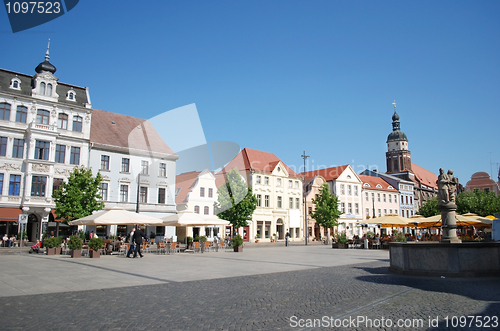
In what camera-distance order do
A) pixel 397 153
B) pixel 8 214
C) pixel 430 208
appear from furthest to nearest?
pixel 397 153 → pixel 430 208 → pixel 8 214

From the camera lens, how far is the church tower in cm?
10219

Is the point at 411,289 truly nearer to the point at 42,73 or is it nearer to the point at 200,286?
the point at 200,286

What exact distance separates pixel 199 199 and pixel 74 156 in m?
17.3

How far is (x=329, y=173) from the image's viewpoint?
71.7 meters

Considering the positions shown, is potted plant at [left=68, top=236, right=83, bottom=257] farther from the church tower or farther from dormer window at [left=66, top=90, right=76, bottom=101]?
the church tower

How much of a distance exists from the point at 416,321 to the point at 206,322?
3.71m

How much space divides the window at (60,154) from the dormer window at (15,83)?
676cm

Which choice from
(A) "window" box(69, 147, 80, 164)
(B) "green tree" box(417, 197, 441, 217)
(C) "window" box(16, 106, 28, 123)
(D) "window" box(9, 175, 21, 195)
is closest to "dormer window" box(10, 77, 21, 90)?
(C) "window" box(16, 106, 28, 123)

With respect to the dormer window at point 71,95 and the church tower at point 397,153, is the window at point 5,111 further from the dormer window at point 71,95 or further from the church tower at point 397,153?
the church tower at point 397,153

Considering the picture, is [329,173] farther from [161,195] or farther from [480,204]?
[161,195]

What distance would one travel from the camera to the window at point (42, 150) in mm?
36812

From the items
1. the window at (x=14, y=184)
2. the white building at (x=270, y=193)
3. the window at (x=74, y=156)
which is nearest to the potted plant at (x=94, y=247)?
the window at (x=14, y=184)

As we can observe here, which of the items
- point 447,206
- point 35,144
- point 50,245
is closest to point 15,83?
point 35,144

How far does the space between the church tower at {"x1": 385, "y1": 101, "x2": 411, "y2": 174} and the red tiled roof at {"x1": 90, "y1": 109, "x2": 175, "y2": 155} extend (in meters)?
73.6
